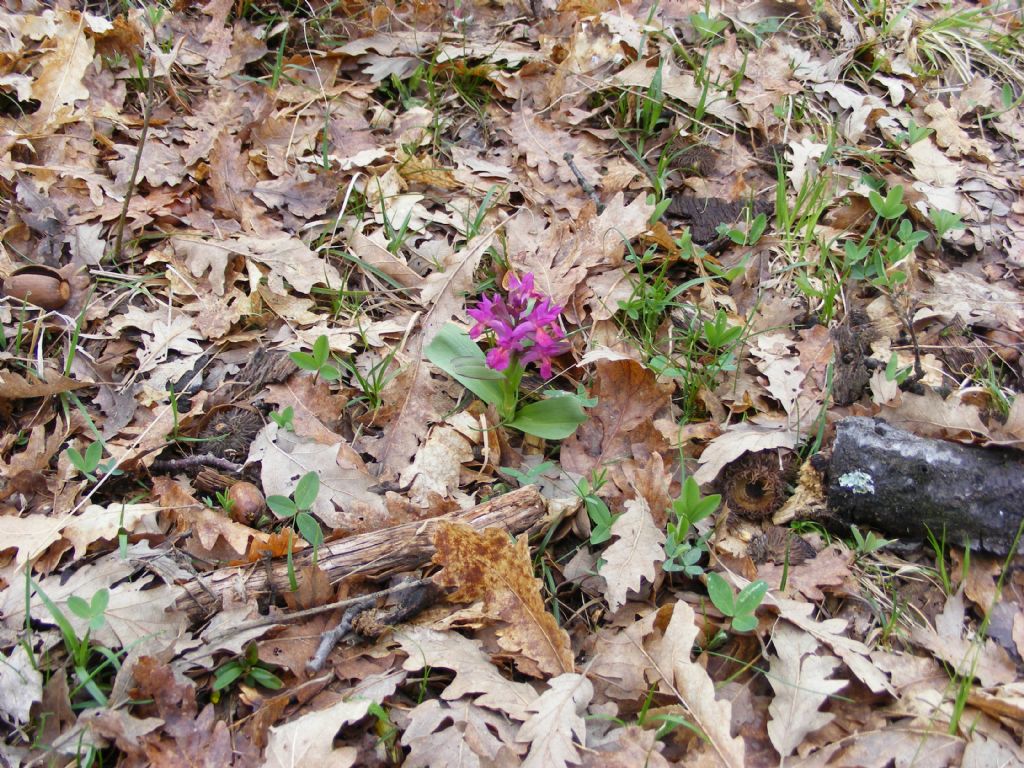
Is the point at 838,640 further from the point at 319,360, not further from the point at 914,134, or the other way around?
the point at 914,134

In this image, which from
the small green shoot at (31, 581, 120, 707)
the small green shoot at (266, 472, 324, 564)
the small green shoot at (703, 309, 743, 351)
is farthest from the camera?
the small green shoot at (703, 309, 743, 351)

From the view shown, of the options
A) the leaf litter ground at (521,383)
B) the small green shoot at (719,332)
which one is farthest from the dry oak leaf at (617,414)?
the small green shoot at (719,332)

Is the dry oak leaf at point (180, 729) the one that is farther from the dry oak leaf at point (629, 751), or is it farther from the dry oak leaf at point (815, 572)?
the dry oak leaf at point (815, 572)

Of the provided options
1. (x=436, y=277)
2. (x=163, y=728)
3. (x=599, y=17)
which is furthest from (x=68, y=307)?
(x=599, y=17)

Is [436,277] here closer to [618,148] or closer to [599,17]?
[618,148]

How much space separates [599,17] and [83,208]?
7.74 ft

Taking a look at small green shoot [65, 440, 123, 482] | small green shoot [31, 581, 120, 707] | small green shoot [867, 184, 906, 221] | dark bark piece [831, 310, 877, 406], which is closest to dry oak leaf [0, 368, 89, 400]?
small green shoot [65, 440, 123, 482]

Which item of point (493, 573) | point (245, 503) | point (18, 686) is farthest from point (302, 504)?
point (18, 686)

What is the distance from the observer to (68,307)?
96.5 inches

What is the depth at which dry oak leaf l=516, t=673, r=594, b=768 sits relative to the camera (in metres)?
1.50

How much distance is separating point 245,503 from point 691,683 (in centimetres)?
122

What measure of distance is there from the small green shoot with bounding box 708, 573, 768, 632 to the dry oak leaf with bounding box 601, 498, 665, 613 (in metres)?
0.15

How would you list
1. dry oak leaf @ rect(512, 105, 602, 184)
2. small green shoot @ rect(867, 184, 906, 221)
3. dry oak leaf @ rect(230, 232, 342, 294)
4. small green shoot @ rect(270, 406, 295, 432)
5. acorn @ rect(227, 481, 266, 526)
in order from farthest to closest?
dry oak leaf @ rect(512, 105, 602, 184)
small green shoot @ rect(867, 184, 906, 221)
dry oak leaf @ rect(230, 232, 342, 294)
small green shoot @ rect(270, 406, 295, 432)
acorn @ rect(227, 481, 266, 526)

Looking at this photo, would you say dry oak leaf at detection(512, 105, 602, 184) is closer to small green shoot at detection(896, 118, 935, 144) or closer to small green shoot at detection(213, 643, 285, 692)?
small green shoot at detection(896, 118, 935, 144)
